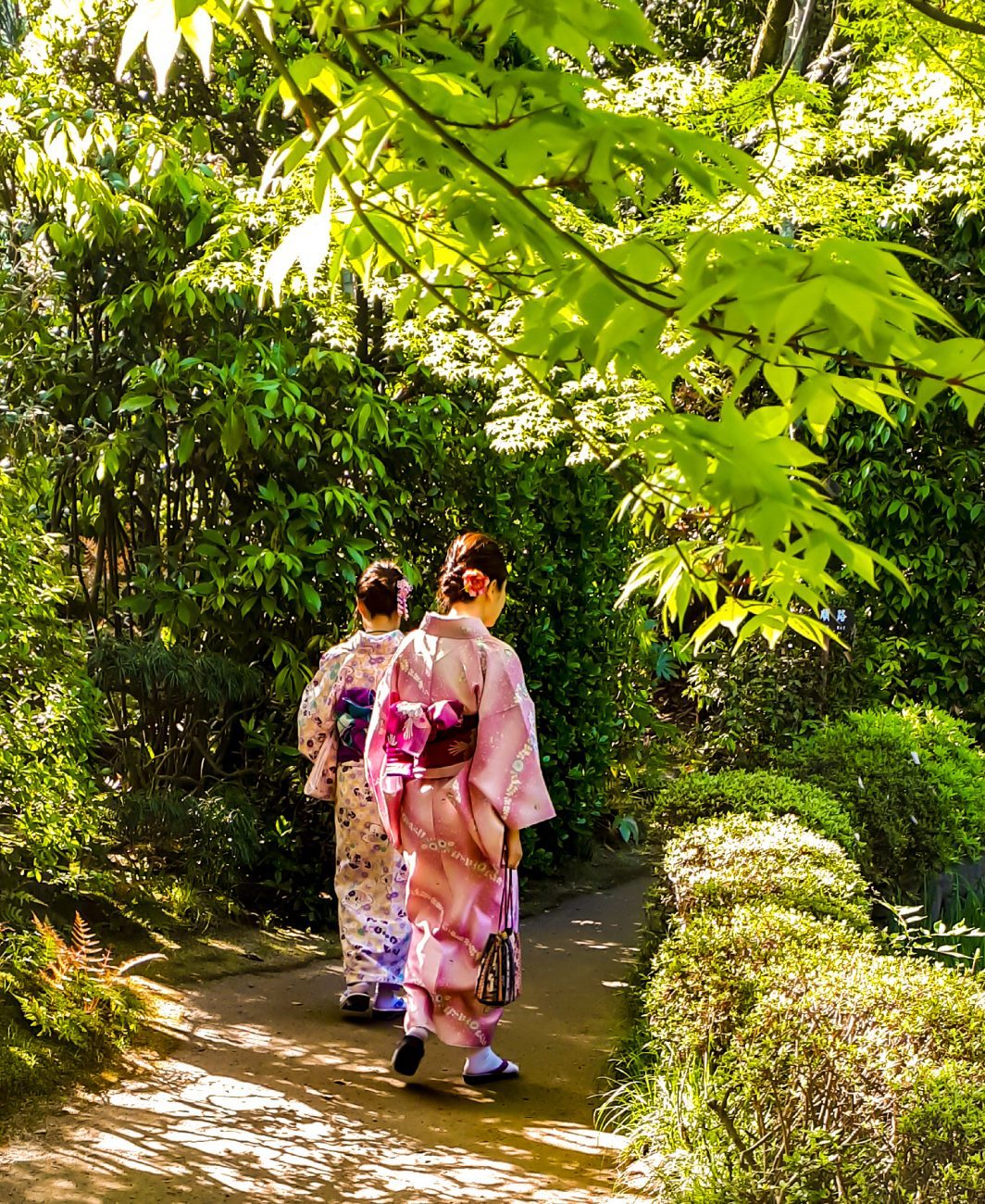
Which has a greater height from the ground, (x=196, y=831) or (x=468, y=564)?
(x=468, y=564)

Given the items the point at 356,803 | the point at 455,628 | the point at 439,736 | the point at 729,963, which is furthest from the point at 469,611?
the point at 729,963

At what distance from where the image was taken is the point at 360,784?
17.8 ft

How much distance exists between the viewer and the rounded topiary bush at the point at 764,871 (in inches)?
156

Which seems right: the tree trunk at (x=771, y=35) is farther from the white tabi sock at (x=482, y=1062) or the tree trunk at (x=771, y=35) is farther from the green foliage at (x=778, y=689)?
Result: the white tabi sock at (x=482, y=1062)

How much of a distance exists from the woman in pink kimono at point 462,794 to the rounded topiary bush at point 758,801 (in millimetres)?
923

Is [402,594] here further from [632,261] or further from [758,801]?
[632,261]

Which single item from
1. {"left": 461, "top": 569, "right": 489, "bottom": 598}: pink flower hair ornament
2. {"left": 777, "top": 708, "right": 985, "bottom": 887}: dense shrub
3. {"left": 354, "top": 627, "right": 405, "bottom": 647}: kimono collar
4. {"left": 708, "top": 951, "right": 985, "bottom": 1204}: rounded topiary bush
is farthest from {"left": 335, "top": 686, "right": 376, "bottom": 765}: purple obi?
{"left": 708, "top": 951, "right": 985, "bottom": 1204}: rounded topiary bush

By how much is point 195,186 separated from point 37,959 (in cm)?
337

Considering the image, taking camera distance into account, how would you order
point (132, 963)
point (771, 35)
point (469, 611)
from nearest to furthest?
1. point (469, 611)
2. point (132, 963)
3. point (771, 35)

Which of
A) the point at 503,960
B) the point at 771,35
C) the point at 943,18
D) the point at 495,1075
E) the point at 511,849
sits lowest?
the point at 495,1075

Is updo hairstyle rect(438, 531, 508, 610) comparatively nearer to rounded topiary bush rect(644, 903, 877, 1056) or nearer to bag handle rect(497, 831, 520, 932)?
bag handle rect(497, 831, 520, 932)

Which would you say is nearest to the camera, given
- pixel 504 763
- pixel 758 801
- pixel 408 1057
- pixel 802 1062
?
pixel 802 1062

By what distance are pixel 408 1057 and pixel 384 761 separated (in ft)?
3.39

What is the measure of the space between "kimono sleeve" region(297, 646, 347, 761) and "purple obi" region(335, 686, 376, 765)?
1.7 inches
